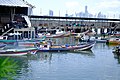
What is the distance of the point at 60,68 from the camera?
19969 millimetres

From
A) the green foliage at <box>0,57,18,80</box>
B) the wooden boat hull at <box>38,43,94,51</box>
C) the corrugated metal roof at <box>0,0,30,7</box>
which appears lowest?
the wooden boat hull at <box>38,43,94,51</box>

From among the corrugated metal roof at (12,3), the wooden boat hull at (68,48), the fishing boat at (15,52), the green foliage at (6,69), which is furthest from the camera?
the corrugated metal roof at (12,3)

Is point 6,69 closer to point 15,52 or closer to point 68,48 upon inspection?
point 15,52

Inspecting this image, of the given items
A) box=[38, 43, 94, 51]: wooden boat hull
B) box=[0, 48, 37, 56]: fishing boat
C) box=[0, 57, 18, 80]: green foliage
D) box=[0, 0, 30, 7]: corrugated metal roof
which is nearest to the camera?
box=[0, 57, 18, 80]: green foliage

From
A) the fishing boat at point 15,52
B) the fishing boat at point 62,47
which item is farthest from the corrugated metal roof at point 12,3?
the fishing boat at point 15,52

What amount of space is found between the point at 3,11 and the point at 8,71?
41.4 metres

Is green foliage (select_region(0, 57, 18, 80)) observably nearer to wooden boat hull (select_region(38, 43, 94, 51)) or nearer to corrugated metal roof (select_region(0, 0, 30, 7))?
wooden boat hull (select_region(38, 43, 94, 51))

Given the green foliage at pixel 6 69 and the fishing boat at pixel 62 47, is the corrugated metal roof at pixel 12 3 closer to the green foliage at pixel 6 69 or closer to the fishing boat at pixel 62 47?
the fishing boat at pixel 62 47

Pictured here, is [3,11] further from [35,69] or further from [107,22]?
[107,22]

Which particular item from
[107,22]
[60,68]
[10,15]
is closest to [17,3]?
[10,15]

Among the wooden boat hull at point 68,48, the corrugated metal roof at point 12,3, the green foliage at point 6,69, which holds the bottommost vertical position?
the wooden boat hull at point 68,48

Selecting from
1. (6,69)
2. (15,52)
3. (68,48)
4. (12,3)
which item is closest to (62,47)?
(68,48)

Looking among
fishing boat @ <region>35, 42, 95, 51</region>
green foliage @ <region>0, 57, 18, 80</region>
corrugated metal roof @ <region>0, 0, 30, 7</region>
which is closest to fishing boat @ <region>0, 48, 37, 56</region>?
fishing boat @ <region>35, 42, 95, 51</region>

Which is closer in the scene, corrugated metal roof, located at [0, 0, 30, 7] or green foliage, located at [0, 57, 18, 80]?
green foliage, located at [0, 57, 18, 80]
